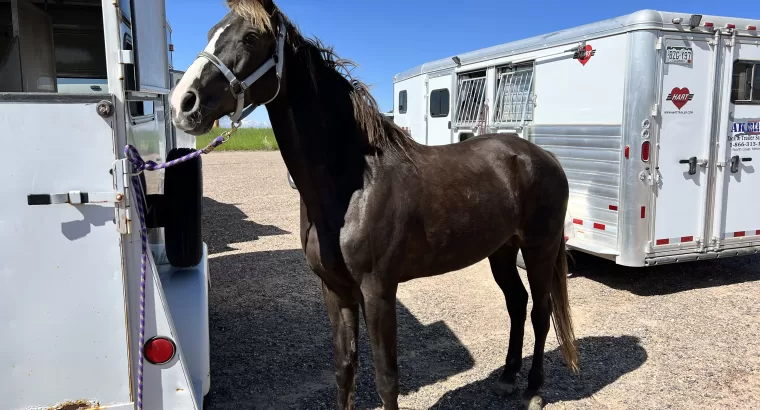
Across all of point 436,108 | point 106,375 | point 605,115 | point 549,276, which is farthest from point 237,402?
point 436,108

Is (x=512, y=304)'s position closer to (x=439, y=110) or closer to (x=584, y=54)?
(x=584, y=54)

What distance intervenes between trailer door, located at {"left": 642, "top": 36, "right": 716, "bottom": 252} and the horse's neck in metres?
3.96

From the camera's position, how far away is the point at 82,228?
1.87m

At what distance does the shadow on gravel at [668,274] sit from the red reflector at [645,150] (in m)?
1.45

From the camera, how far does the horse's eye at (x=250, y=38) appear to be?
2.16 meters

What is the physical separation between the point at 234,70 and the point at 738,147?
18.5 feet

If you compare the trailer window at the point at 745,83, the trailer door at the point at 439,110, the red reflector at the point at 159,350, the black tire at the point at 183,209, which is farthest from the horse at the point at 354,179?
the trailer door at the point at 439,110

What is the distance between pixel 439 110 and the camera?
28.5 feet

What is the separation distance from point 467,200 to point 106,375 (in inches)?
75.2

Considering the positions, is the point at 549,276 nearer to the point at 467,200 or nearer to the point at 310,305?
the point at 467,200

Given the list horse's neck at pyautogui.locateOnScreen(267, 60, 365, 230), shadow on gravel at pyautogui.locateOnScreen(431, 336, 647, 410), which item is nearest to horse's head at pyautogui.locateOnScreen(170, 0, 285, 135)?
horse's neck at pyautogui.locateOnScreen(267, 60, 365, 230)

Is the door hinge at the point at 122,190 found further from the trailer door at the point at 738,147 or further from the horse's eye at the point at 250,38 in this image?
the trailer door at the point at 738,147

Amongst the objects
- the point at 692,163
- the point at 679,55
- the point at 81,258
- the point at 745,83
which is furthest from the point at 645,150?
the point at 81,258

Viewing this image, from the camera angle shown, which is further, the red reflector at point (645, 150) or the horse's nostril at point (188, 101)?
the red reflector at point (645, 150)
